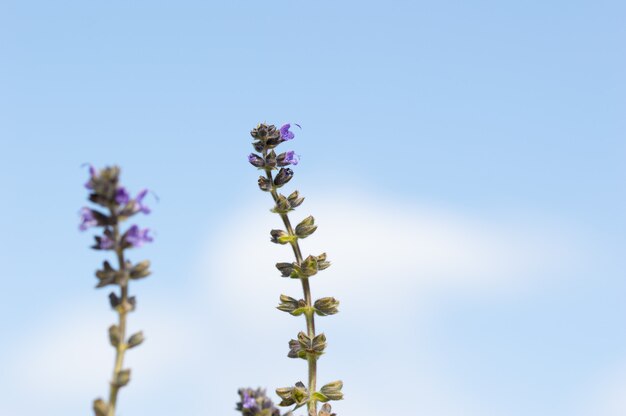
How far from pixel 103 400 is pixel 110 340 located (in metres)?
0.22

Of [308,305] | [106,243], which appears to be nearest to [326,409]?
[308,305]

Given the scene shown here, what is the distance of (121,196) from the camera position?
92.4 inches

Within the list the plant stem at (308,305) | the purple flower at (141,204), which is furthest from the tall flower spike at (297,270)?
the purple flower at (141,204)

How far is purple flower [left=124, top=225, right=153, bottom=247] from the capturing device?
7.86 feet

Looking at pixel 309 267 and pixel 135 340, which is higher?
pixel 309 267

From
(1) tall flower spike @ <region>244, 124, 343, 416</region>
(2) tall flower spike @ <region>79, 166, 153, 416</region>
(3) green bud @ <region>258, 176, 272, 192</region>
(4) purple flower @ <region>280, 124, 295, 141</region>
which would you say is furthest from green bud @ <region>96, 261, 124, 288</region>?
(4) purple flower @ <region>280, 124, 295, 141</region>

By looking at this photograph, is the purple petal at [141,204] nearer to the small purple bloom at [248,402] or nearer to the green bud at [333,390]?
the small purple bloom at [248,402]

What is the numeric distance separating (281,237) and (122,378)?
2073mm

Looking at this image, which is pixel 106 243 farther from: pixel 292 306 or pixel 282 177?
pixel 282 177

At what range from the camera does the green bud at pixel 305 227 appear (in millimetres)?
4410

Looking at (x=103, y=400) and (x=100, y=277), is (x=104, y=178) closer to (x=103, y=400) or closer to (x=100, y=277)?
(x=100, y=277)

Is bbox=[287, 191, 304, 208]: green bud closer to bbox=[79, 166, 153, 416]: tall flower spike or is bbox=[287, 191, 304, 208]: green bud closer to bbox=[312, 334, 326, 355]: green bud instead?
bbox=[312, 334, 326, 355]: green bud

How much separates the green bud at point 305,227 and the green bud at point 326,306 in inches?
14.7

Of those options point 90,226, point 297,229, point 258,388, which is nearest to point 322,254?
point 297,229
